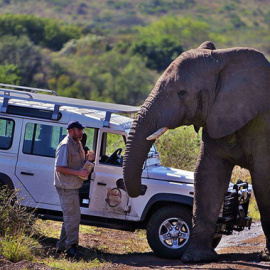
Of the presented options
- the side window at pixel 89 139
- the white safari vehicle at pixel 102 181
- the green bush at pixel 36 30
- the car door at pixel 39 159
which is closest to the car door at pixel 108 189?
the white safari vehicle at pixel 102 181

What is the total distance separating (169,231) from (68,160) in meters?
1.74

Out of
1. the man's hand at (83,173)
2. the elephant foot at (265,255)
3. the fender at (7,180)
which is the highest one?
the man's hand at (83,173)

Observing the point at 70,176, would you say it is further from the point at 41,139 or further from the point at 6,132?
the point at 6,132

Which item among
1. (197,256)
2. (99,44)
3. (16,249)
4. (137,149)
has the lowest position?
(16,249)

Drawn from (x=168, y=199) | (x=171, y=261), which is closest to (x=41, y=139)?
(x=168, y=199)

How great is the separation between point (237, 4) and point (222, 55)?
300ft

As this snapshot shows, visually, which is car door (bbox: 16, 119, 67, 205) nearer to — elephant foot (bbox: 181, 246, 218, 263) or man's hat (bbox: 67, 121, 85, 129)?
man's hat (bbox: 67, 121, 85, 129)

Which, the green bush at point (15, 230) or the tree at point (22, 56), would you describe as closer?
the green bush at point (15, 230)

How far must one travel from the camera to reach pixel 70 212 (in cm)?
1043

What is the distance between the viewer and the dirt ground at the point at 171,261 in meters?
9.66

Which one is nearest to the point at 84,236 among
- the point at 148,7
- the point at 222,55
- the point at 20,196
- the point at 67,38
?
the point at 20,196

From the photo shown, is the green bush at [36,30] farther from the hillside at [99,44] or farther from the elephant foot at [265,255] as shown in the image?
the elephant foot at [265,255]

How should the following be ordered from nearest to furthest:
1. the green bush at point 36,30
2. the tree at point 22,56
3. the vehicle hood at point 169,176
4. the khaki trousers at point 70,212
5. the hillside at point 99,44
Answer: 1. the khaki trousers at point 70,212
2. the vehicle hood at point 169,176
3. the tree at point 22,56
4. the hillside at point 99,44
5. the green bush at point 36,30

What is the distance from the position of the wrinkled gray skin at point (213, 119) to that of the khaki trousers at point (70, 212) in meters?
1.08
